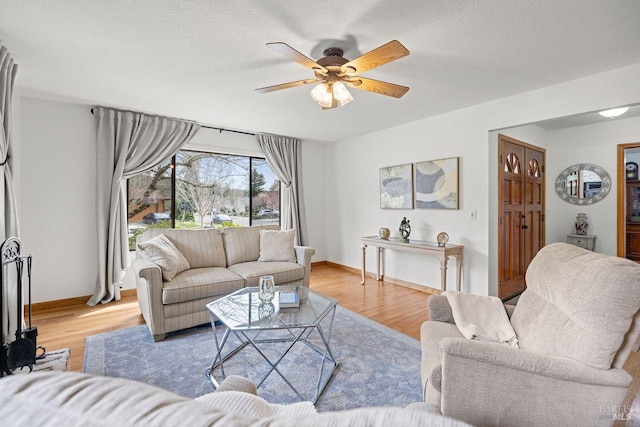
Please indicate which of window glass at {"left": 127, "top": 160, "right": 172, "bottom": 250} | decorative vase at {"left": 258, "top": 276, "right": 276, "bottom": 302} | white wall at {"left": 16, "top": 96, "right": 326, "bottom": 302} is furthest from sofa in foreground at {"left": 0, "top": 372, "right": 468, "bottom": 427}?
window glass at {"left": 127, "top": 160, "right": 172, "bottom": 250}

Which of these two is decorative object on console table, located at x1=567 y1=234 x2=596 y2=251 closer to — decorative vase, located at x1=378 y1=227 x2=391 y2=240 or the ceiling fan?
decorative vase, located at x1=378 y1=227 x2=391 y2=240

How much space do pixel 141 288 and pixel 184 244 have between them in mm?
664

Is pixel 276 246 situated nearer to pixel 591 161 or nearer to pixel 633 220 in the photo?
pixel 591 161

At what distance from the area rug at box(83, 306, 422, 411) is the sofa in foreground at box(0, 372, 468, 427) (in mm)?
1583

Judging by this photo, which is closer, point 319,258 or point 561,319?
point 561,319

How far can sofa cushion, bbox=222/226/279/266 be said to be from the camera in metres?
3.56

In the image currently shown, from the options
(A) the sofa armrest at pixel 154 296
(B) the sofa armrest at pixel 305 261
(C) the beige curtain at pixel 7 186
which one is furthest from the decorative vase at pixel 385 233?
(C) the beige curtain at pixel 7 186

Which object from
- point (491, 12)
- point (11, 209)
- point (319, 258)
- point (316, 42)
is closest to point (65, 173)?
point (11, 209)

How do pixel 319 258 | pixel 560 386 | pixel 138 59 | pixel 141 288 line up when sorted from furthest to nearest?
pixel 319 258, pixel 141 288, pixel 138 59, pixel 560 386

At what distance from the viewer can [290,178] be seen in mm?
5215

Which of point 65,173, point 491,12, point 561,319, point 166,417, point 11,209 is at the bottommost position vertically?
point 561,319

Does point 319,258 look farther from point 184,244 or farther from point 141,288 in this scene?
point 141,288

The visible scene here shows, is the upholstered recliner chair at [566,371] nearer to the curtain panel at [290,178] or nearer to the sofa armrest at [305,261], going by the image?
the sofa armrest at [305,261]

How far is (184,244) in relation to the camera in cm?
330
